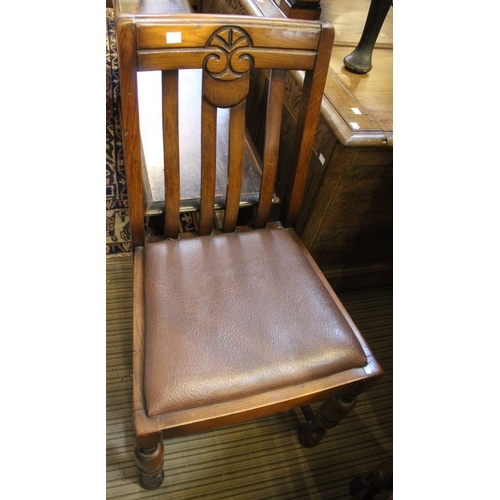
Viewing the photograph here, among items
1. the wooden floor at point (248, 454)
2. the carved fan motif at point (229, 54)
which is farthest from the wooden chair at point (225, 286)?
the wooden floor at point (248, 454)

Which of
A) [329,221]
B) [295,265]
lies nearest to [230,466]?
[295,265]

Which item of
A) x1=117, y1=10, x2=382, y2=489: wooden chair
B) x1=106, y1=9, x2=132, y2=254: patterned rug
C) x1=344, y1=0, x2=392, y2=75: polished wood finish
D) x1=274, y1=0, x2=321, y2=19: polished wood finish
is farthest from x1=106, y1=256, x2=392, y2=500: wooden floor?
x1=274, y1=0, x2=321, y2=19: polished wood finish

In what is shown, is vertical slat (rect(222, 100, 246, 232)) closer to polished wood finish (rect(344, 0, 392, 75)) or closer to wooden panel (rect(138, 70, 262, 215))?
wooden panel (rect(138, 70, 262, 215))

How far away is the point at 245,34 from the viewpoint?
849mm

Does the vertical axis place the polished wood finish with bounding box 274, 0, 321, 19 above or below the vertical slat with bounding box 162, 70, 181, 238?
above

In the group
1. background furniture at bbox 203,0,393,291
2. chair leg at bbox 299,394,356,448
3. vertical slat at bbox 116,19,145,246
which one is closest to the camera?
vertical slat at bbox 116,19,145,246

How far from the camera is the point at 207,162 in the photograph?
99 centimetres

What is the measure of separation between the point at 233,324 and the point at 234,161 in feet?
1.31

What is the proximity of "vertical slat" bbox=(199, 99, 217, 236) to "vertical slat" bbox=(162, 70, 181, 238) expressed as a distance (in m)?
0.06

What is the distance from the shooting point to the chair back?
803 millimetres

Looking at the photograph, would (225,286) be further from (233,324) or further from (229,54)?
(229,54)

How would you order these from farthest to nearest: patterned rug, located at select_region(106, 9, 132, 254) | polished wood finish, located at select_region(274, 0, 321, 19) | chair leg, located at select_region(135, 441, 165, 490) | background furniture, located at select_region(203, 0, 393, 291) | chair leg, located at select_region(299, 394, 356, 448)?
patterned rug, located at select_region(106, 9, 132, 254)
polished wood finish, located at select_region(274, 0, 321, 19)
background furniture, located at select_region(203, 0, 393, 291)
chair leg, located at select_region(299, 394, 356, 448)
chair leg, located at select_region(135, 441, 165, 490)

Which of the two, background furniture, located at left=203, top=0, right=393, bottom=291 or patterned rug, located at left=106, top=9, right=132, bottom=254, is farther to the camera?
patterned rug, located at left=106, top=9, right=132, bottom=254

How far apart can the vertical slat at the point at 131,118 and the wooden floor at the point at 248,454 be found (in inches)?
23.5
